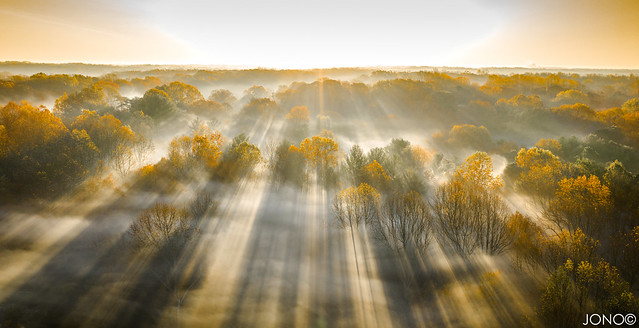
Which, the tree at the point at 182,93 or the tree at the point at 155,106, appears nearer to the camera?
the tree at the point at 155,106

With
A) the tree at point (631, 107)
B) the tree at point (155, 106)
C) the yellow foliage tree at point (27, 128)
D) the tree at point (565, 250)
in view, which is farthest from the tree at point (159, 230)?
the tree at point (631, 107)

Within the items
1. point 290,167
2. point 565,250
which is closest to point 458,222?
point 565,250

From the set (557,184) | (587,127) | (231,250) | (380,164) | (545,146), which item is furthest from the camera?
A: (587,127)

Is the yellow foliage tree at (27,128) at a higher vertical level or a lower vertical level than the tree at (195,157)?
higher

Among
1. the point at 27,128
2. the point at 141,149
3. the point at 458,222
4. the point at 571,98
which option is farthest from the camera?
the point at 571,98

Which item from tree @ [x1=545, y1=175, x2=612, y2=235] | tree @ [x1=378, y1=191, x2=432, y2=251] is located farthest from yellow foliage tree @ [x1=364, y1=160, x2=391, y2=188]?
tree @ [x1=545, y1=175, x2=612, y2=235]

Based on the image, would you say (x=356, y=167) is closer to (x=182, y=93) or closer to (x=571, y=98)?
(x=182, y=93)

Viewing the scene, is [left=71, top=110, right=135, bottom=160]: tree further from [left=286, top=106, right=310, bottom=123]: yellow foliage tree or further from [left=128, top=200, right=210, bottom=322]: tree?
[left=286, top=106, right=310, bottom=123]: yellow foliage tree

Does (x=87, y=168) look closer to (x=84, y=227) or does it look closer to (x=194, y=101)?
(x=84, y=227)

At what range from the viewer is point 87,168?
153 feet

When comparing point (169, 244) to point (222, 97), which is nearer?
point (169, 244)

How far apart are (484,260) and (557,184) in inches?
754

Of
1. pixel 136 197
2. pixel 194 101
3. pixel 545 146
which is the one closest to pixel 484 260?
pixel 545 146

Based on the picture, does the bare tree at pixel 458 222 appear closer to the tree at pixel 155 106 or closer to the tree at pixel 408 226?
the tree at pixel 408 226
